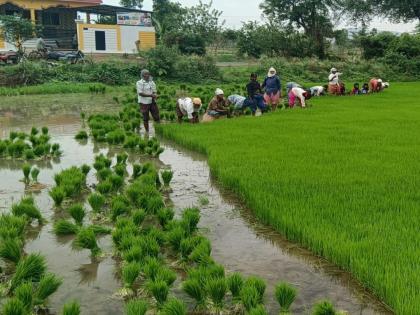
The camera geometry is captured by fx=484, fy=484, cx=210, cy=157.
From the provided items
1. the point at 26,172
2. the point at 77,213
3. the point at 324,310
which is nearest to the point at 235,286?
the point at 324,310

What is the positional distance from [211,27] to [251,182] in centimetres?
3037

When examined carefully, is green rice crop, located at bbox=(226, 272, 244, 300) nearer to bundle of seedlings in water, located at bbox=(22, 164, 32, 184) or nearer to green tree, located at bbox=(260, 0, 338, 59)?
bundle of seedlings in water, located at bbox=(22, 164, 32, 184)

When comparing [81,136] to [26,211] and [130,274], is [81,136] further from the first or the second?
[130,274]

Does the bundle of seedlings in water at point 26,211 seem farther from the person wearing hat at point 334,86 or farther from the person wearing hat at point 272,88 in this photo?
the person wearing hat at point 334,86

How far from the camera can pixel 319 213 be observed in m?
4.36

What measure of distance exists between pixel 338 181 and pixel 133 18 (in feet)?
83.1

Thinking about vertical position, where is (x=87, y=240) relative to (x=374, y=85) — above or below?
below

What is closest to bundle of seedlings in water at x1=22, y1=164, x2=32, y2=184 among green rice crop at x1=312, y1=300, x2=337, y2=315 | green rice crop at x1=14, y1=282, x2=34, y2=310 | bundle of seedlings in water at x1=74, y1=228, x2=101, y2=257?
bundle of seedlings in water at x1=74, y1=228, x2=101, y2=257

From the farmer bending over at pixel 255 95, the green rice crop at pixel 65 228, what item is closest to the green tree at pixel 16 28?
the farmer bending over at pixel 255 95

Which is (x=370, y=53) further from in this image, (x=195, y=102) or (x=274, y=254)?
(x=274, y=254)

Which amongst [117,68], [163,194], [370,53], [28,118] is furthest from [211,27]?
[163,194]

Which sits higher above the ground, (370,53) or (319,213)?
(370,53)

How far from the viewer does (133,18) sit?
2847 centimetres

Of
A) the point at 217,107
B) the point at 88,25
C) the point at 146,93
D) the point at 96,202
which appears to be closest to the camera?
the point at 96,202
